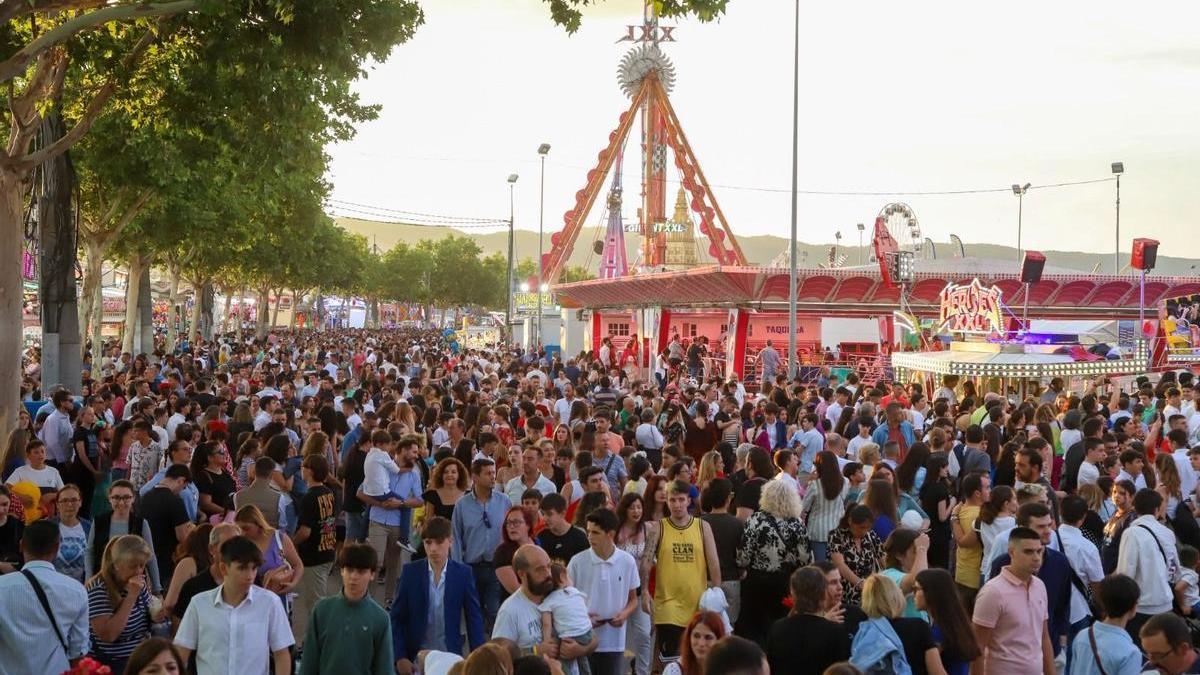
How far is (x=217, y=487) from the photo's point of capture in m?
11.2

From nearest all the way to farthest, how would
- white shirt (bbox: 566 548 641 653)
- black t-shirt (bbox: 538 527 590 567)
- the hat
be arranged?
white shirt (bbox: 566 548 641 653) < black t-shirt (bbox: 538 527 590 567) < the hat

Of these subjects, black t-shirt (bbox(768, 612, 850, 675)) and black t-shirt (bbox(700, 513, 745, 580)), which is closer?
black t-shirt (bbox(768, 612, 850, 675))

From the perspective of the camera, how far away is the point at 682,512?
28.6 feet

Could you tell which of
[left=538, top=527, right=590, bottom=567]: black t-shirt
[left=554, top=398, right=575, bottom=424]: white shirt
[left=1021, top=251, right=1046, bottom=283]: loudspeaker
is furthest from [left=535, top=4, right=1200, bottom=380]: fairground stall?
[left=538, top=527, right=590, bottom=567]: black t-shirt

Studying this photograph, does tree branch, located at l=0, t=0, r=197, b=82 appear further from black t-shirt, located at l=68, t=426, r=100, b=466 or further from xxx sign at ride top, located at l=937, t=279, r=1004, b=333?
xxx sign at ride top, located at l=937, t=279, r=1004, b=333

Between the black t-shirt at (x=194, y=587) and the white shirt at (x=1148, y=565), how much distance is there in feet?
18.7

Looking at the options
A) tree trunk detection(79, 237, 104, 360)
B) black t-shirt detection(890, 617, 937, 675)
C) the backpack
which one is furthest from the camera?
tree trunk detection(79, 237, 104, 360)

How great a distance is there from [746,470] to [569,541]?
127 inches

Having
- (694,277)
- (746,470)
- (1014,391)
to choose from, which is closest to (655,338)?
(694,277)

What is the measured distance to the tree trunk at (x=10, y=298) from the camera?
53.3ft

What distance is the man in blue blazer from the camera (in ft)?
25.7

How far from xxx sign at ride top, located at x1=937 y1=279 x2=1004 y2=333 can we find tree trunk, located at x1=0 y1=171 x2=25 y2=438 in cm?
1983

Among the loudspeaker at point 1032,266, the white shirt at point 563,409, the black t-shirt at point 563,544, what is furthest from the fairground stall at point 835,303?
the black t-shirt at point 563,544

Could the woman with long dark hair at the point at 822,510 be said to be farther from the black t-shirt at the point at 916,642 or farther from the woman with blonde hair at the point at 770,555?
the black t-shirt at the point at 916,642
